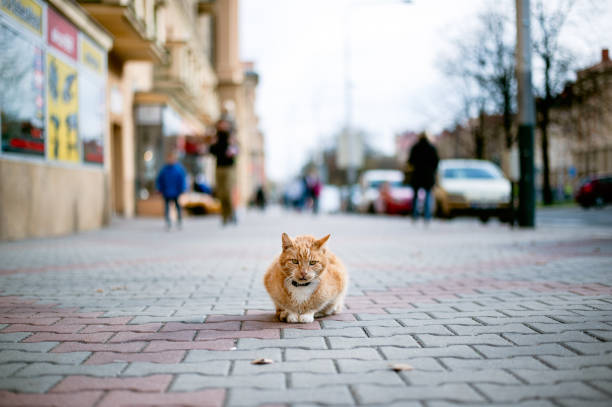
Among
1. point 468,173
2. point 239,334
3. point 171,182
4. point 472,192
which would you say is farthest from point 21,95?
point 468,173

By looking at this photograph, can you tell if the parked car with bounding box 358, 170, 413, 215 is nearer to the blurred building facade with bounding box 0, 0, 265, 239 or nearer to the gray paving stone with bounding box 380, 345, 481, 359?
the blurred building facade with bounding box 0, 0, 265, 239

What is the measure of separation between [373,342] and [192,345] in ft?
3.52

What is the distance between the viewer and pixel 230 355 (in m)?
3.10

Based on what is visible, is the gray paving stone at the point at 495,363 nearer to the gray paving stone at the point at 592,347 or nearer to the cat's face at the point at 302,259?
the gray paving stone at the point at 592,347

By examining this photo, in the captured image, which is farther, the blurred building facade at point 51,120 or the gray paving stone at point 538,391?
the blurred building facade at point 51,120

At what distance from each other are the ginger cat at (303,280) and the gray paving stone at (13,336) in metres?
1.60

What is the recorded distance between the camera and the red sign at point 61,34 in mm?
11273

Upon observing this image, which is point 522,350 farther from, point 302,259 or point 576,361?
point 302,259

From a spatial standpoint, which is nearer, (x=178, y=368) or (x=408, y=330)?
(x=178, y=368)

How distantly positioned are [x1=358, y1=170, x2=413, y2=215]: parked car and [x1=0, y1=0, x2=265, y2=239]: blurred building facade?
30.7 feet

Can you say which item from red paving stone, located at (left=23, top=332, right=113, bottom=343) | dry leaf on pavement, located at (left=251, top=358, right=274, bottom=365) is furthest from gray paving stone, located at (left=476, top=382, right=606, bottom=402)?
red paving stone, located at (left=23, top=332, right=113, bottom=343)

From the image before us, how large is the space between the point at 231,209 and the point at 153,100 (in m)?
9.99

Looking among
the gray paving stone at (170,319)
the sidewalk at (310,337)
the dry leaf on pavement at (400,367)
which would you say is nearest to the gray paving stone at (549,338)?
the sidewalk at (310,337)

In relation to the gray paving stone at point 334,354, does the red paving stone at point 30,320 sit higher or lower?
higher
